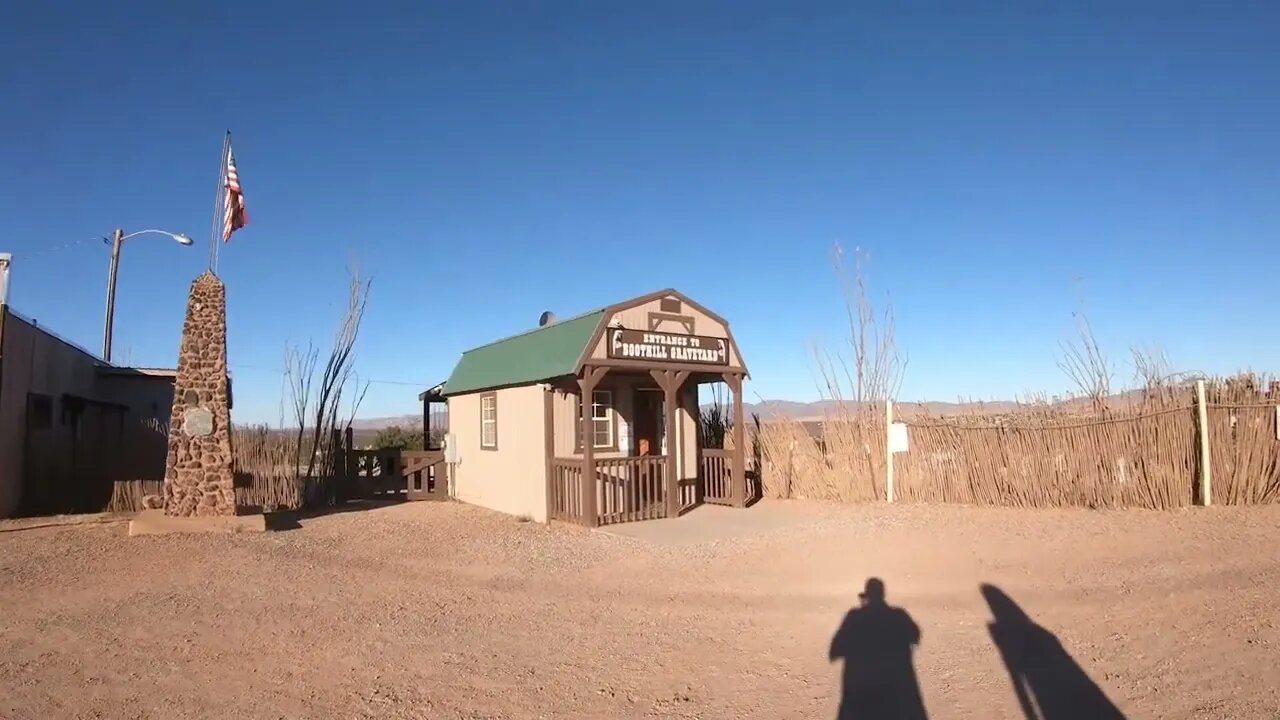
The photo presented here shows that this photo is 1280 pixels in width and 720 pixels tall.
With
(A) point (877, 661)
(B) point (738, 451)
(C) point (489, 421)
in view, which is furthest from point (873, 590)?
(C) point (489, 421)

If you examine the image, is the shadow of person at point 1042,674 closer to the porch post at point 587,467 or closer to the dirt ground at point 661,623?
the dirt ground at point 661,623

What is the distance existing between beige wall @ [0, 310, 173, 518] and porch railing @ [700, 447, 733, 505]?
454 inches

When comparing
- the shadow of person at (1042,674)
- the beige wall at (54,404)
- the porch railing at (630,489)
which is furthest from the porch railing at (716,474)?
the beige wall at (54,404)

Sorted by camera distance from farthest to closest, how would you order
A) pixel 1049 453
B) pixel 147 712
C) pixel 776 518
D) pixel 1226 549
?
pixel 776 518 → pixel 1049 453 → pixel 1226 549 → pixel 147 712

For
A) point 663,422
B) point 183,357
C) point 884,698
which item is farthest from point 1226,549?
point 183,357

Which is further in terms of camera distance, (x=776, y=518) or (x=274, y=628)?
(x=776, y=518)

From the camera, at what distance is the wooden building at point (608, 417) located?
1316 cm

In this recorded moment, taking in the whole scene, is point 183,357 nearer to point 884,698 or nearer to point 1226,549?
Answer: point 884,698

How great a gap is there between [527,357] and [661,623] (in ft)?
28.1

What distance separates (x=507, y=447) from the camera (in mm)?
15109

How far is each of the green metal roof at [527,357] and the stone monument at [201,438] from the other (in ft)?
15.6

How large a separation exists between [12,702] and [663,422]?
11426 mm

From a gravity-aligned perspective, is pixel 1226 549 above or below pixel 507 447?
below

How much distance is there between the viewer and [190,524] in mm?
11320
